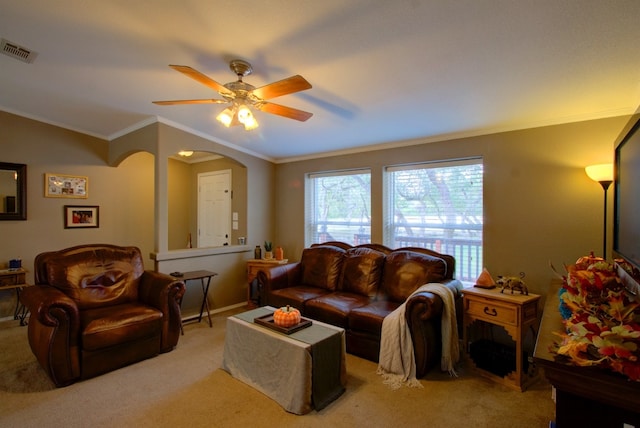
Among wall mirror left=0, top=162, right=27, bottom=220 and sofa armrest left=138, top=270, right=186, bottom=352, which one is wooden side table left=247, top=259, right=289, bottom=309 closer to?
sofa armrest left=138, top=270, right=186, bottom=352

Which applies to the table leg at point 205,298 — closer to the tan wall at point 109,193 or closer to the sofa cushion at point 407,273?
the tan wall at point 109,193

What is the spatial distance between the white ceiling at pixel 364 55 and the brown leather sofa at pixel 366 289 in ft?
4.98

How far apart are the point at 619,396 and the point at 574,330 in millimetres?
204

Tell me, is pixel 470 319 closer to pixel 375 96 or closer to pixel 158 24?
pixel 375 96

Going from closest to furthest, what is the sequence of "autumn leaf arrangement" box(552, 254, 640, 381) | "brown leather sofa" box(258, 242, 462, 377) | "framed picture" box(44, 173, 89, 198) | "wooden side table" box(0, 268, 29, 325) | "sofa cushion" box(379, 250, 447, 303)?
"autumn leaf arrangement" box(552, 254, 640, 381) < "brown leather sofa" box(258, 242, 462, 377) < "sofa cushion" box(379, 250, 447, 303) < "wooden side table" box(0, 268, 29, 325) < "framed picture" box(44, 173, 89, 198)

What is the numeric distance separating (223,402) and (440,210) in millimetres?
2913

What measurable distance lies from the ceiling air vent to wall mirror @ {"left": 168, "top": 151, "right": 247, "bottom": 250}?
8.94ft

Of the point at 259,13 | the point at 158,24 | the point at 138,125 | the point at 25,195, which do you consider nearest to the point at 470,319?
the point at 259,13

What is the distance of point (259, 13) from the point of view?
1837mm

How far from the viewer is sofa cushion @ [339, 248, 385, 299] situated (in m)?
3.55

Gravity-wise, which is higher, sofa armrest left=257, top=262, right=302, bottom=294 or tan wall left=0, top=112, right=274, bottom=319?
tan wall left=0, top=112, right=274, bottom=319

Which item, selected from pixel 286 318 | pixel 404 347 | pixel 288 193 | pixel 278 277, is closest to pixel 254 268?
pixel 278 277

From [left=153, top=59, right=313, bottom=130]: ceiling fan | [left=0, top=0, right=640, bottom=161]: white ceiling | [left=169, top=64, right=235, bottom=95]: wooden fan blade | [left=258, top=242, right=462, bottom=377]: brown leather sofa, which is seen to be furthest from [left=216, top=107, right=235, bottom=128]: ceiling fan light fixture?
[left=258, top=242, right=462, bottom=377]: brown leather sofa

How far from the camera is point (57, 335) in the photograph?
2389mm
